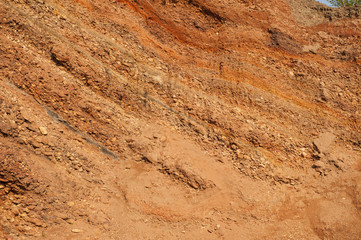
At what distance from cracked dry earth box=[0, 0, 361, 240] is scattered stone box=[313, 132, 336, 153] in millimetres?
33

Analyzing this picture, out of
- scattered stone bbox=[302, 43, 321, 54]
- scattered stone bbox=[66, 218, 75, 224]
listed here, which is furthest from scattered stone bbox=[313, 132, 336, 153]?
scattered stone bbox=[66, 218, 75, 224]

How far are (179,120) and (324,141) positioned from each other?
13.2 feet

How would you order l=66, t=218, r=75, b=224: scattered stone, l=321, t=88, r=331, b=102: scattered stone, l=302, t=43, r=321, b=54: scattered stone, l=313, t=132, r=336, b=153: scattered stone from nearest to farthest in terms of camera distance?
l=66, t=218, r=75, b=224: scattered stone → l=313, t=132, r=336, b=153: scattered stone → l=321, t=88, r=331, b=102: scattered stone → l=302, t=43, r=321, b=54: scattered stone

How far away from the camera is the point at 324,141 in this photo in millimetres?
8172

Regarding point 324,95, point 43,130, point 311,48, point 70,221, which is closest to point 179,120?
point 43,130

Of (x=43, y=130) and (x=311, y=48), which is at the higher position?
(x=311, y=48)

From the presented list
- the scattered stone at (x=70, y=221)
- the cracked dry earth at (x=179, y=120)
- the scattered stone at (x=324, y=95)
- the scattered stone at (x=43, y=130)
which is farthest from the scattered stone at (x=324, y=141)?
the scattered stone at (x=43, y=130)

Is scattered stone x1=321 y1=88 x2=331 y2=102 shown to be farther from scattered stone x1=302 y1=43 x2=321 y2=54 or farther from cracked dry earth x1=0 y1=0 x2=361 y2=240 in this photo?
scattered stone x1=302 y1=43 x2=321 y2=54

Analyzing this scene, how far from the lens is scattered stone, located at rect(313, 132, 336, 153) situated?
809 centimetres

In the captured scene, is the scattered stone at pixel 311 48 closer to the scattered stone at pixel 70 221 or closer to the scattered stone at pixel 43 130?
the scattered stone at pixel 43 130

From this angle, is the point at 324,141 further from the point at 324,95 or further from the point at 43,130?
the point at 43,130

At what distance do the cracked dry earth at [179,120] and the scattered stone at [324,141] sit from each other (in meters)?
0.03

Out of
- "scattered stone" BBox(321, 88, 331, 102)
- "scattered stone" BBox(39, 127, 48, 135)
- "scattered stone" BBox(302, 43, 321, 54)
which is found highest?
"scattered stone" BBox(302, 43, 321, 54)

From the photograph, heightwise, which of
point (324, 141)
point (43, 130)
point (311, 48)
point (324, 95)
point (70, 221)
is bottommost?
point (70, 221)
